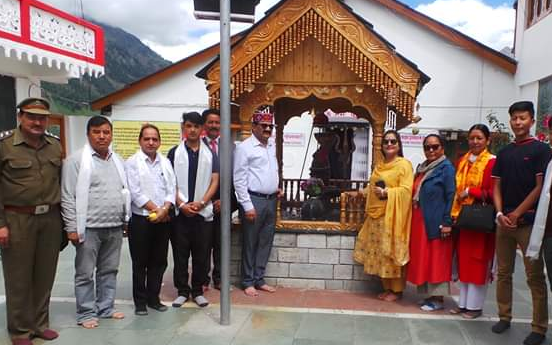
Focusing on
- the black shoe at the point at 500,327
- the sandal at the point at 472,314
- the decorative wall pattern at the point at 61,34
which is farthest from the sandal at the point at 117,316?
the decorative wall pattern at the point at 61,34

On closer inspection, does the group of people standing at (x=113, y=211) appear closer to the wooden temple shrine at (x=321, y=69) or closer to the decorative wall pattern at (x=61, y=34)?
the wooden temple shrine at (x=321, y=69)

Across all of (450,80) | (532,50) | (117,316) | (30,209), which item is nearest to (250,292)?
(117,316)

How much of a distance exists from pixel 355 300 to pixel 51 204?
2.84 meters

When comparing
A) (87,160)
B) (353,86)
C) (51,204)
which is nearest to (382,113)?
(353,86)

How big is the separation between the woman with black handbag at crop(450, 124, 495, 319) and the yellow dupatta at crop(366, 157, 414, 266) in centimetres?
42

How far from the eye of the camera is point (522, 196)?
332 cm

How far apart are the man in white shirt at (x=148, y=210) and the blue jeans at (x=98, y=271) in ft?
0.55

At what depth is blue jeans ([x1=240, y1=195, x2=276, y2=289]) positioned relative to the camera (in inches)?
172

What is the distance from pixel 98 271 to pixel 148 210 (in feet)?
2.20

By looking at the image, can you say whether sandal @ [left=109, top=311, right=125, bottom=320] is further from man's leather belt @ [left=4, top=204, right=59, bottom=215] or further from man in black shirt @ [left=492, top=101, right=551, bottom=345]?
man in black shirt @ [left=492, top=101, right=551, bottom=345]

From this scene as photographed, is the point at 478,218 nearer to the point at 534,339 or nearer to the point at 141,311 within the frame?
the point at 534,339

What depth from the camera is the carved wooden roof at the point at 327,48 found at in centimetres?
427

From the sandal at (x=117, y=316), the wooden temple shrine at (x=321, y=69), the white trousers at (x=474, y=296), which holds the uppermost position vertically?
the wooden temple shrine at (x=321, y=69)

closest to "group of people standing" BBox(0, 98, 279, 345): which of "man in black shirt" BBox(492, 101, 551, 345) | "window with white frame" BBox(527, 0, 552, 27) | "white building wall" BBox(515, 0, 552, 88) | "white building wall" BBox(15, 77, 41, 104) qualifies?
"man in black shirt" BBox(492, 101, 551, 345)
